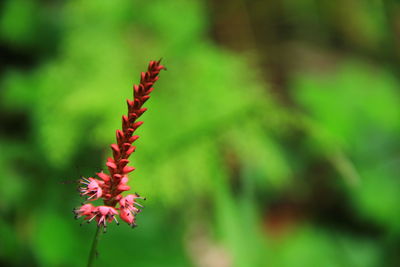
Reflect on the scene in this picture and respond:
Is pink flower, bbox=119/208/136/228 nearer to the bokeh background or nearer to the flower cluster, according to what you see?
the flower cluster

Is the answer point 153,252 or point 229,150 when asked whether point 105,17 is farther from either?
point 153,252

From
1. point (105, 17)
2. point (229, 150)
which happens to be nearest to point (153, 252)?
point (229, 150)

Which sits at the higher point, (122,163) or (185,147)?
(185,147)

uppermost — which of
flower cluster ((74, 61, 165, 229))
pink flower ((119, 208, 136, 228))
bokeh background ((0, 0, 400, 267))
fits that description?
bokeh background ((0, 0, 400, 267))

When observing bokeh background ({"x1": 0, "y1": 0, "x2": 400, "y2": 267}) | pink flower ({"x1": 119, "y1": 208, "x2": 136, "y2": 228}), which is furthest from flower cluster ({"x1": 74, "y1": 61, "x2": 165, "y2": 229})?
bokeh background ({"x1": 0, "y1": 0, "x2": 400, "y2": 267})

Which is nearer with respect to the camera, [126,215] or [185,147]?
[126,215]

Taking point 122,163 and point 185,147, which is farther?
point 185,147

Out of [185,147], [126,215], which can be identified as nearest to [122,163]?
[126,215]

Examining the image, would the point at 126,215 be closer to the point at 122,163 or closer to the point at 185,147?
the point at 122,163
